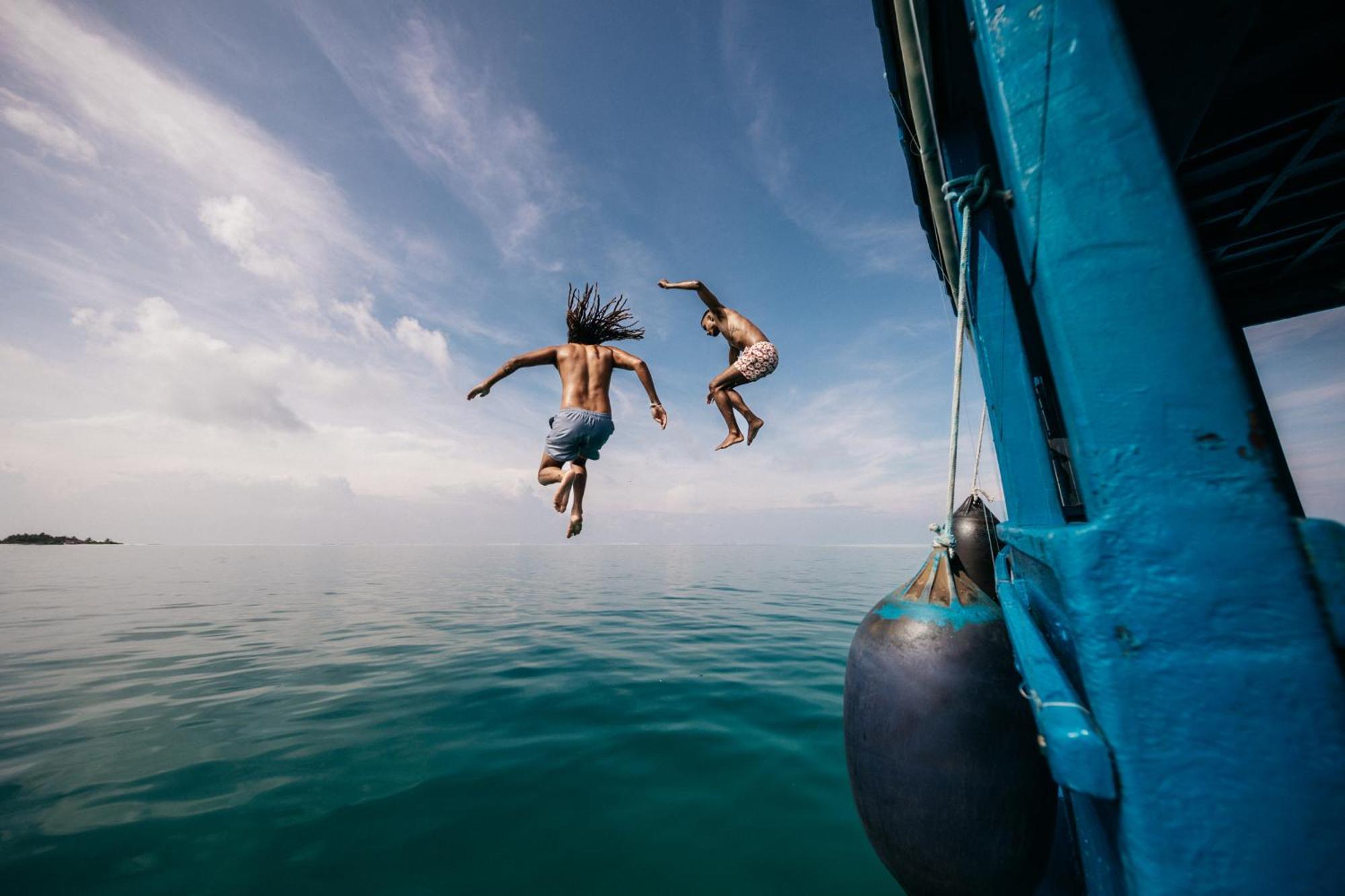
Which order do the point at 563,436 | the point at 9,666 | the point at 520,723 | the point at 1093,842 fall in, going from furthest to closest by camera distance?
the point at 9,666
the point at 563,436
the point at 520,723
the point at 1093,842

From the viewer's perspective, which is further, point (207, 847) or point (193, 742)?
point (193, 742)

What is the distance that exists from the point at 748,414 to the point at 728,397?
13.8 inches

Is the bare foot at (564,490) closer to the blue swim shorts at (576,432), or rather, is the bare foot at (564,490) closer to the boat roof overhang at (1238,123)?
the blue swim shorts at (576,432)

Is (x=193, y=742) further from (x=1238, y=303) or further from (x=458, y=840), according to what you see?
(x=1238, y=303)

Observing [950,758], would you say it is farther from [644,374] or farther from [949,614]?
[644,374]

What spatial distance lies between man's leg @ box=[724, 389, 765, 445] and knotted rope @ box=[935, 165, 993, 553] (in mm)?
3279

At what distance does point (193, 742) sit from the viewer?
4.34 m

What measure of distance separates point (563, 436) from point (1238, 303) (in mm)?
9259

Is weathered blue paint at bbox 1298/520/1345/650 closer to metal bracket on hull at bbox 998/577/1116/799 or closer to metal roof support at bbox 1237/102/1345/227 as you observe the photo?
metal bracket on hull at bbox 998/577/1116/799

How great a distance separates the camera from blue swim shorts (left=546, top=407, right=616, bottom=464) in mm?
5480

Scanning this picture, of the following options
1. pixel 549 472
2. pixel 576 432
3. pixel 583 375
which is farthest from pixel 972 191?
pixel 549 472

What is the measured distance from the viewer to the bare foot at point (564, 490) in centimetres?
580

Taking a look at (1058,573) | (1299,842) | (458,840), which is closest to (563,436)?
(458,840)

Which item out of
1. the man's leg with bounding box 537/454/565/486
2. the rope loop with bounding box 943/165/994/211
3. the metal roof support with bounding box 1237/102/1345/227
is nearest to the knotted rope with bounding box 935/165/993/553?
the rope loop with bounding box 943/165/994/211
